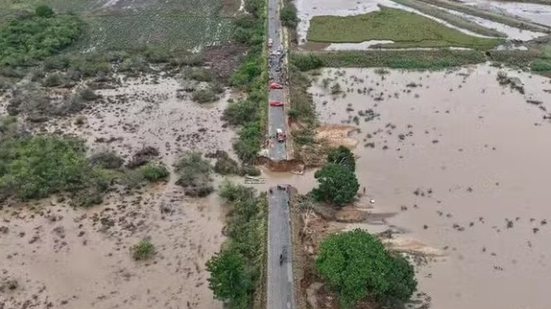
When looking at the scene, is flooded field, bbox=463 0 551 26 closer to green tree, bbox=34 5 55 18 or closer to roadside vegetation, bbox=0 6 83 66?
roadside vegetation, bbox=0 6 83 66

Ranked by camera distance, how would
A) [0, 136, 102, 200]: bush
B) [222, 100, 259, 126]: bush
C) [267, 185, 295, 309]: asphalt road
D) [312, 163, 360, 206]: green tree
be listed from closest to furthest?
1. [267, 185, 295, 309]: asphalt road
2. [312, 163, 360, 206]: green tree
3. [0, 136, 102, 200]: bush
4. [222, 100, 259, 126]: bush

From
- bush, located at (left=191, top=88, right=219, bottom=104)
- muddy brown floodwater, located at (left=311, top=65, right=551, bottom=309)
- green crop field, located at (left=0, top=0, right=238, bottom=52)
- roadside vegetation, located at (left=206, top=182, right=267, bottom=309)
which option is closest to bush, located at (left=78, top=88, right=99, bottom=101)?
bush, located at (left=191, top=88, right=219, bottom=104)

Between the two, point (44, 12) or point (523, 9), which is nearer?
point (44, 12)

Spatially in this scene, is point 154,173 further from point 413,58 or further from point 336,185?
point 413,58

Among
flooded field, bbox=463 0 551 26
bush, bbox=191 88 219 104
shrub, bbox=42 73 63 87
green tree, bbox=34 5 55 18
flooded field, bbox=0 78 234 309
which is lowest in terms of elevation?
flooded field, bbox=0 78 234 309

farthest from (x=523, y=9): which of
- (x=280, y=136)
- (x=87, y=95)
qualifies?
(x=87, y=95)
